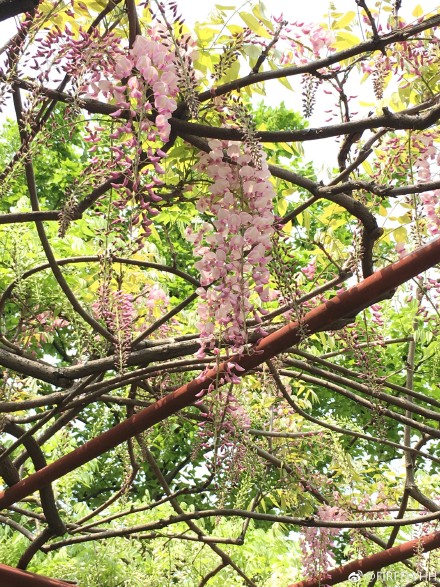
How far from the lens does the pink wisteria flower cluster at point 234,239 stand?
4.22ft

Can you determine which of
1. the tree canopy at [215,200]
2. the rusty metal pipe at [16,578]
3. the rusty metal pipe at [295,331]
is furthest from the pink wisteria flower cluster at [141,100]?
the rusty metal pipe at [16,578]

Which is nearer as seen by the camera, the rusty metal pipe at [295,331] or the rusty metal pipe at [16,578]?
the rusty metal pipe at [295,331]

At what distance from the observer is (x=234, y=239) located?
4.23ft

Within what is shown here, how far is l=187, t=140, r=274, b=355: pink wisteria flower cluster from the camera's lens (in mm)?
1287

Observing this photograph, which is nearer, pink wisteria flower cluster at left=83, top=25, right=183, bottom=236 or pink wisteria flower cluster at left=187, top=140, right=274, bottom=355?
pink wisteria flower cluster at left=83, top=25, right=183, bottom=236

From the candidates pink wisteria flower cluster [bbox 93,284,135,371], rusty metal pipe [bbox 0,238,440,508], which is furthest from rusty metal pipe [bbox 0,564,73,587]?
pink wisteria flower cluster [bbox 93,284,135,371]

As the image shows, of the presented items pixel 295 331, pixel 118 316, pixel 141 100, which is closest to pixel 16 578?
pixel 118 316

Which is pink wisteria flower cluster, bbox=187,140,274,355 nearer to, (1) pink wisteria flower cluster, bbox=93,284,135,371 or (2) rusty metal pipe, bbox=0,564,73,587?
(1) pink wisteria flower cluster, bbox=93,284,135,371

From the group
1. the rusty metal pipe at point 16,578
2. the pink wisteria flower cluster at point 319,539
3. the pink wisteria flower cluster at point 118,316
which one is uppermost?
the pink wisteria flower cluster at point 319,539

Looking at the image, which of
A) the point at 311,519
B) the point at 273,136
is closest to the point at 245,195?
the point at 273,136

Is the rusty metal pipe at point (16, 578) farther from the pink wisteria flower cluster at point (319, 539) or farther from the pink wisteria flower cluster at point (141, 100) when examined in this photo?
the pink wisteria flower cluster at point (141, 100)

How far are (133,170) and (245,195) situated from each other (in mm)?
257

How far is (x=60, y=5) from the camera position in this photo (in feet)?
4.54

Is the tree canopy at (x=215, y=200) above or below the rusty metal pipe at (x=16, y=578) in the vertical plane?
above
